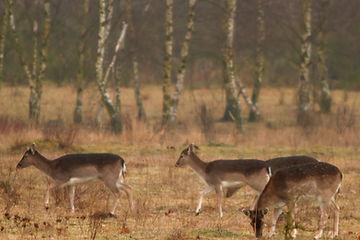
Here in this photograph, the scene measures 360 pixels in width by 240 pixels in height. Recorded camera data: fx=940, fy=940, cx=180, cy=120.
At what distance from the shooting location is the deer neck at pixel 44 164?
17531 millimetres

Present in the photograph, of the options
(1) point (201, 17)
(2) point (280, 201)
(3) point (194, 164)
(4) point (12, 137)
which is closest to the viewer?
(2) point (280, 201)

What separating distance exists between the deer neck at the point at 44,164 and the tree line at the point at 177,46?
12139 millimetres

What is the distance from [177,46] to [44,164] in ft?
116

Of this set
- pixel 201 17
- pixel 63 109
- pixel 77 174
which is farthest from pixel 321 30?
pixel 77 174

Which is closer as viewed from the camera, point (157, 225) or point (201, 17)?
point (157, 225)

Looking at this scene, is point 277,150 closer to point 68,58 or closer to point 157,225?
point 157,225

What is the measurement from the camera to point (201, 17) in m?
44.1

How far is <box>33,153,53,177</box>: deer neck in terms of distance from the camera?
17.5m

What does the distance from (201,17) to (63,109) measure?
8.41 m

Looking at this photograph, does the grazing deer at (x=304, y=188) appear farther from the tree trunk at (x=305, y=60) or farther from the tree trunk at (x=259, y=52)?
the tree trunk at (x=259, y=52)

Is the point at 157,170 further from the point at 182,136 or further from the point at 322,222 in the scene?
the point at 322,222

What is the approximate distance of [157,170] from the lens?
21.9 metres

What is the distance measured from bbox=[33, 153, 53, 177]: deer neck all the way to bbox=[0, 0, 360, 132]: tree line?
12139 mm

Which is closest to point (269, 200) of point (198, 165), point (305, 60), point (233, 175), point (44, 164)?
point (233, 175)
